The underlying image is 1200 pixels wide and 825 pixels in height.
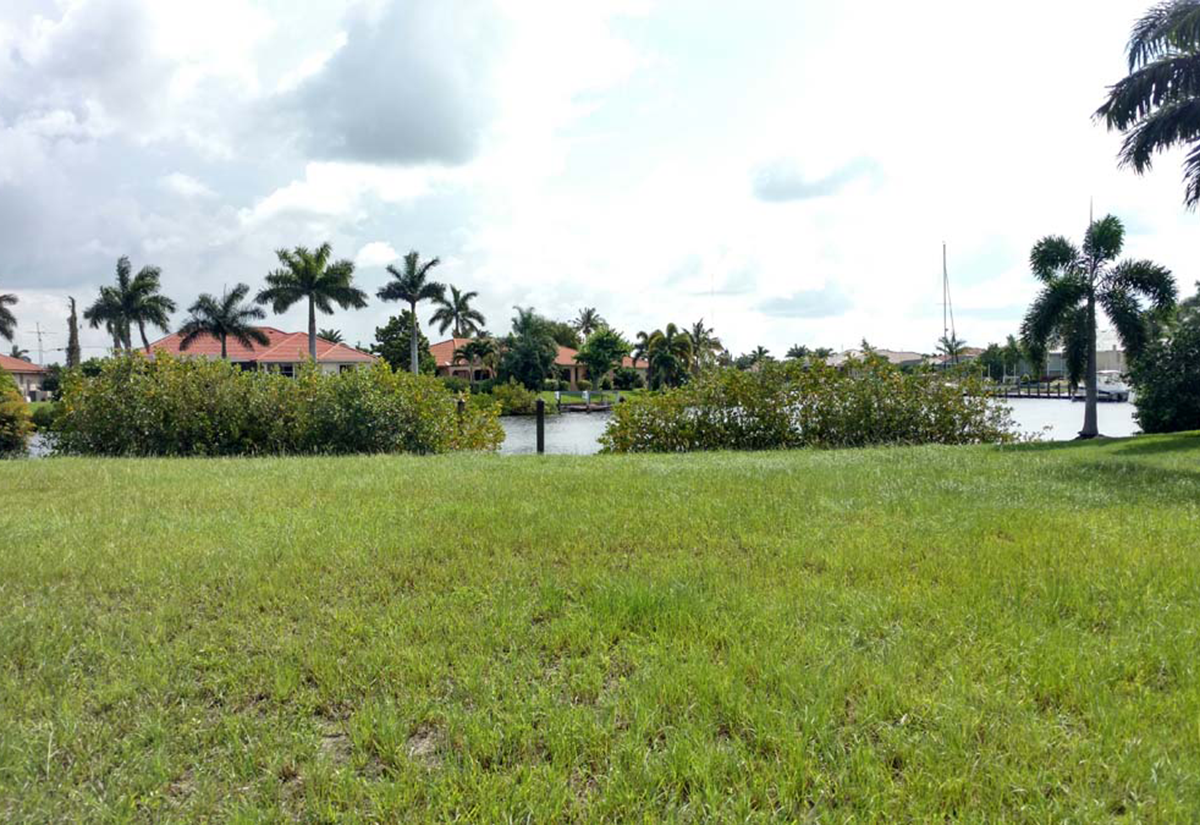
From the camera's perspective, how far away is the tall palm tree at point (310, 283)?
42.0 meters

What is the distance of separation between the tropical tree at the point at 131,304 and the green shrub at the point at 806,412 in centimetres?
4532

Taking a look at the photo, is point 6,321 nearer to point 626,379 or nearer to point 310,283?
point 310,283

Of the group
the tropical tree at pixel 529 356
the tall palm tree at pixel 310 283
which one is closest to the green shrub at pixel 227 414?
the tall palm tree at pixel 310 283

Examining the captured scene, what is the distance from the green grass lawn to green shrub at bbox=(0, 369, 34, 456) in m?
12.2

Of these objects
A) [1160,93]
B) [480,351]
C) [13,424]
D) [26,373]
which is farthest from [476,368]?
[1160,93]

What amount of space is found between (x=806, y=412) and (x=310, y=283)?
36300 mm

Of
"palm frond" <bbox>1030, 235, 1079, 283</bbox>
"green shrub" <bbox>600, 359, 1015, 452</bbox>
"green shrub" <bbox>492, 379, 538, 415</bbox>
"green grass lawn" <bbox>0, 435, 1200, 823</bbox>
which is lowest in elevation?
"green grass lawn" <bbox>0, 435, 1200, 823</bbox>

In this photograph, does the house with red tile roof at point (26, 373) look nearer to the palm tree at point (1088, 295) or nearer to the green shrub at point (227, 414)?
the green shrub at point (227, 414)

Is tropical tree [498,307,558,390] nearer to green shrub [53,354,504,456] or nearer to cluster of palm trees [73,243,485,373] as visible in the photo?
cluster of palm trees [73,243,485,373]

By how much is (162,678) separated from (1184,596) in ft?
16.9

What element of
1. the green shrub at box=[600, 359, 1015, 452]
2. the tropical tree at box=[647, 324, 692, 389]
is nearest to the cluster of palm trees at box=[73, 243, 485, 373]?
the tropical tree at box=[647, 324, 692, 389]

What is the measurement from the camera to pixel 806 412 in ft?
46.5

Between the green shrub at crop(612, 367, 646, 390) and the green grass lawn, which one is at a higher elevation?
the green shrub at crop(612, 367, 646, 390)

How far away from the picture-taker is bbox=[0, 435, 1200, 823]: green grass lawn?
2.34 m
